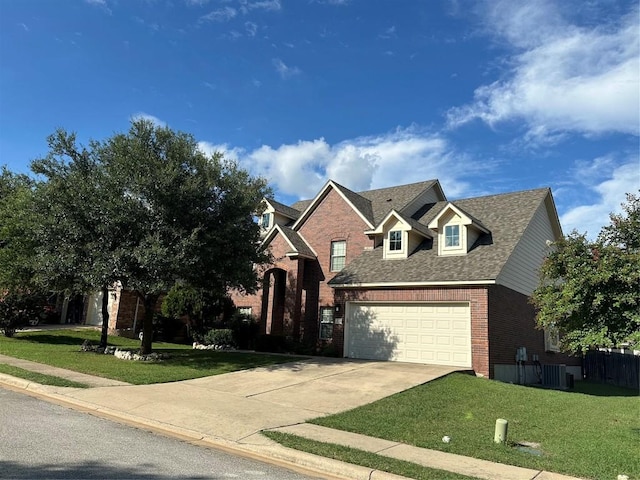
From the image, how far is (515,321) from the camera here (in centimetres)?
1928

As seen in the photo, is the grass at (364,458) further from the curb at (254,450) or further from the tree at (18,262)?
the tree at (18,262)

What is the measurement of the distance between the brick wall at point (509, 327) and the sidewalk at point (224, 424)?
962 centimetres

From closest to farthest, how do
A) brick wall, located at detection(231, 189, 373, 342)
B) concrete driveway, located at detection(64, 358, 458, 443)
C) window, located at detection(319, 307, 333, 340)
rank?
concrete driveway, located at detection(64, 358, 458, 443) → window, located at detection(319, 307, 333, 340) → brick wall, located at detection(231, 189, 373, 342)

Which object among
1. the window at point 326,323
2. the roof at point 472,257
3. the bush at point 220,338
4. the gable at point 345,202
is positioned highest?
the gable at point 345,202

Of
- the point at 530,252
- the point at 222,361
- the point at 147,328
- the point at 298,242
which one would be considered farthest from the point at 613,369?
the point at 147,328

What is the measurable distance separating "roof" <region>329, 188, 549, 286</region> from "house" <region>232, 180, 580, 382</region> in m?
0.05

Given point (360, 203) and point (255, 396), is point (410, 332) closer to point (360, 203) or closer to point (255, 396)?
point (360, 203)

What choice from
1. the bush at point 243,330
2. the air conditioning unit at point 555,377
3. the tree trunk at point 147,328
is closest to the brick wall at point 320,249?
the bush at point 243,330

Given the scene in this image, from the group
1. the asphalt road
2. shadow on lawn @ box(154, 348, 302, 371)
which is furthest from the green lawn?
shadow on lawn @ box(154, 348, 302, 371)

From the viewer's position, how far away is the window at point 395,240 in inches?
846

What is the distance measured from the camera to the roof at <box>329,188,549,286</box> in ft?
59.6

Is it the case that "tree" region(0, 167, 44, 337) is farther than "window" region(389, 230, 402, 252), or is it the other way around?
"window" region(389, 230, 402, 252)

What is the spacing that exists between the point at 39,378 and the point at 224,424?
606 cm

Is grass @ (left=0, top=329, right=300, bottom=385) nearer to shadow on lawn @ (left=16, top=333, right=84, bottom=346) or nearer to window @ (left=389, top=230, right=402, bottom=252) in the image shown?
shadow on lawn @ (left=16, top=333, right=84, bottom=346)
